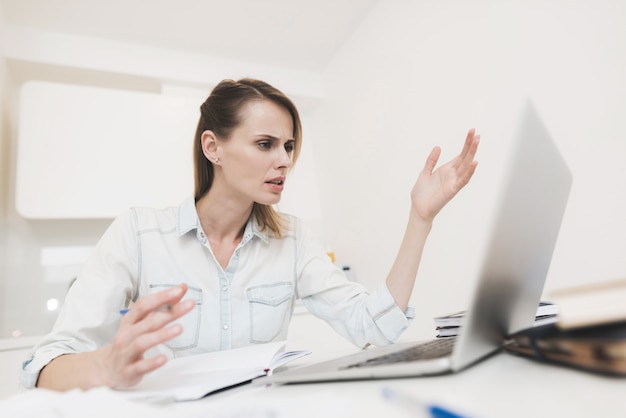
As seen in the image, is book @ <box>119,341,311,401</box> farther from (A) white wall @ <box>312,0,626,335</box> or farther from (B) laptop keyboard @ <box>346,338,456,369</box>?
(A) white wall @ <box>312,0,626,335</box>

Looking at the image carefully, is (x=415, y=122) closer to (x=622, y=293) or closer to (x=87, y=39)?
(x=622, y=293)

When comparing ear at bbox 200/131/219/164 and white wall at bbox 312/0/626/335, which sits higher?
white wall at bbox 312/0/626/335

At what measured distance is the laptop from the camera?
373 millimetres

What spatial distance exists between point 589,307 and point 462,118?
1407mm

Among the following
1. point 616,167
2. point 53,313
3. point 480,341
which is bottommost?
point 53,313

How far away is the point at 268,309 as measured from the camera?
3.52ft

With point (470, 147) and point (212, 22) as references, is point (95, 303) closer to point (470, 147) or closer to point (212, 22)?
point (470, 147)

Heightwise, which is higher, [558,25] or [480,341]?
[558,25]

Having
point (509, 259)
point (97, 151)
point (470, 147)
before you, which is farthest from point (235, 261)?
point (97, 151)

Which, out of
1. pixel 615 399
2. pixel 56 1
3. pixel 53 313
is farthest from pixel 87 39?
pixel 615 399

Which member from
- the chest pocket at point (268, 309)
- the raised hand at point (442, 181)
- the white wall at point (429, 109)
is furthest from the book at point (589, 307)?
the chest pocket at point (268, 309)

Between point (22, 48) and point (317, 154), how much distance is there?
1.84m

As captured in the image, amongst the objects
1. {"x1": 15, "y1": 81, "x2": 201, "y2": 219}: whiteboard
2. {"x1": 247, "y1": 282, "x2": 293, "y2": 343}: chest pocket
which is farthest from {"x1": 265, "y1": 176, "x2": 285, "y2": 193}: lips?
{"x1": 15, "y1": 81, "x2": 201, "y2": 219}: whiteboard

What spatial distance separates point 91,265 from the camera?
886 mm
